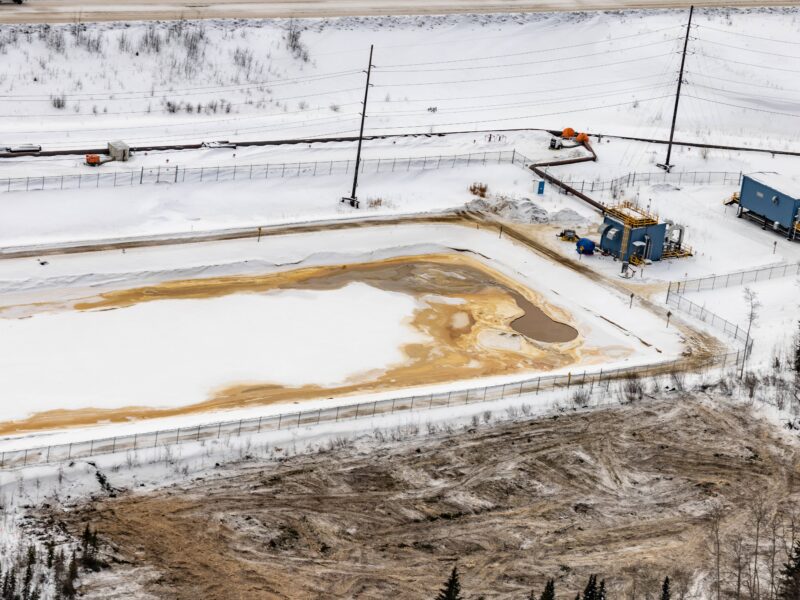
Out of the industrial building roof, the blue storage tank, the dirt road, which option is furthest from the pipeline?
the dirt road

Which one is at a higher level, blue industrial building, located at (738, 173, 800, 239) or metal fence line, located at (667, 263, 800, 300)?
blue industrial building, located at (738, 173, 800, 239)

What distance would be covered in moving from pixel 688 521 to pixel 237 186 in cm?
3190

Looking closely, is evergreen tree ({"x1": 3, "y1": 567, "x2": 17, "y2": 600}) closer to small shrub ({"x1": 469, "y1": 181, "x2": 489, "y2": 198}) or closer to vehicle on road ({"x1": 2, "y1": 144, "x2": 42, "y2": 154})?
vehicle on road ({"x1": 2, "y1": 144, "x2": 42, "y2": 154})

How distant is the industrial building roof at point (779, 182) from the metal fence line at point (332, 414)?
53.2 ft

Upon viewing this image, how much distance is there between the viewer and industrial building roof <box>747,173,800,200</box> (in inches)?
2869

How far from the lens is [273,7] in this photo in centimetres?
9450

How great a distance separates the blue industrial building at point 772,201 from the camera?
2844 inches

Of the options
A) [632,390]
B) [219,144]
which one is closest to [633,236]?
[632,390]

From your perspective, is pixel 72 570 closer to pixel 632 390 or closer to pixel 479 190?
pixel 632 390

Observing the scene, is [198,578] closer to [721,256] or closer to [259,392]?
[259,392]

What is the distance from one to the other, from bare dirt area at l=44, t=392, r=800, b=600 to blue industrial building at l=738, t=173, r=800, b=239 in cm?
2110

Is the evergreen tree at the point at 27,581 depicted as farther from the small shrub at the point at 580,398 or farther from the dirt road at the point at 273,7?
the dirt road at the point at 273,7

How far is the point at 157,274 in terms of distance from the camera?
205 feet

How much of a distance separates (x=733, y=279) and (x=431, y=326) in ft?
48.8
